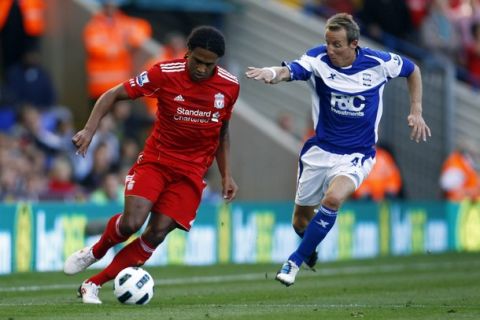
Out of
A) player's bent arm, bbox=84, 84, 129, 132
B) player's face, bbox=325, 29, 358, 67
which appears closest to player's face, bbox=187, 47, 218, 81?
player's bent arm, bbox=84, 84, 129, 132

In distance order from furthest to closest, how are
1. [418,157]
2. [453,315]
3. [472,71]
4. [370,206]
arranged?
A: [472,71] < [418,157] < [370,206] < [453,315]

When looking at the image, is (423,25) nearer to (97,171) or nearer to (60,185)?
(97,171)

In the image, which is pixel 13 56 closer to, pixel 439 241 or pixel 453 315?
pixel 439 241

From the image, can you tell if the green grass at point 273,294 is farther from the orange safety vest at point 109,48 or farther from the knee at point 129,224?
the orange safety vest at point 109,48

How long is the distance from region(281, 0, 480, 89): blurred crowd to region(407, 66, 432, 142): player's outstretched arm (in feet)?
41.7

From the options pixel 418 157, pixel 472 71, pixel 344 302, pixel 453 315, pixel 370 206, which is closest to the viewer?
pixel 453 315

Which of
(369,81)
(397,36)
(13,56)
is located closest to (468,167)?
(397,36)

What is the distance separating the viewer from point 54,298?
12.5 meters

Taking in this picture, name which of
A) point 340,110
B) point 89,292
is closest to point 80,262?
point 89,292

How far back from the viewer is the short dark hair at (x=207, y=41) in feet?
36.0

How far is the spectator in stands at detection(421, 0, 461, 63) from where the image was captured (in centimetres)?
2592

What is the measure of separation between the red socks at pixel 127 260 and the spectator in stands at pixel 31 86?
9.11 metres

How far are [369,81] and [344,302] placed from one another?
2076mm

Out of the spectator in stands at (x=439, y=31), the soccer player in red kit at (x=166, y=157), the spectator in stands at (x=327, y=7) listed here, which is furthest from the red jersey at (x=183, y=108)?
the spectator in stands at (x=439, y=31)
